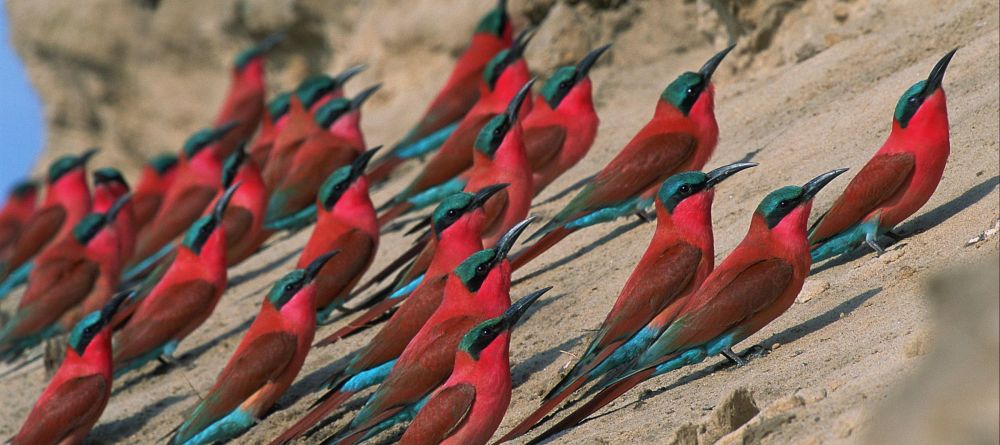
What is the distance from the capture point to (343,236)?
7.81 metres

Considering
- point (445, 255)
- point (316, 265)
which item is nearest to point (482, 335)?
point (445, 255)

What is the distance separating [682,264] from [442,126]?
4.37 meters

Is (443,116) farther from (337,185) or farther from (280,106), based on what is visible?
(280,106)

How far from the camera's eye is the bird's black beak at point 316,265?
22.7 feet

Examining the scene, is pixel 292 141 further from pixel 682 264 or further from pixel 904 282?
pixel 904 282

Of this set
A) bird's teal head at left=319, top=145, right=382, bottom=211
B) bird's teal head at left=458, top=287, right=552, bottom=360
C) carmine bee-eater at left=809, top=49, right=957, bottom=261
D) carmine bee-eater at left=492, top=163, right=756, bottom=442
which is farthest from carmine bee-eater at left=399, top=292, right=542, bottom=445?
bird's teal head at left=319, top=145, right=382, bottom=211

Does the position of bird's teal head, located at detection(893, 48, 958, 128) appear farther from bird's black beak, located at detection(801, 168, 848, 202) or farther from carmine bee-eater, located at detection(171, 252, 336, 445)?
carmine bee-eater, located at detection(171, 252, 336, 445)

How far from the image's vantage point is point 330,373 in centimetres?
713

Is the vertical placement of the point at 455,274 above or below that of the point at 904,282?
above

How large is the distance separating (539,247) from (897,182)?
1.72m

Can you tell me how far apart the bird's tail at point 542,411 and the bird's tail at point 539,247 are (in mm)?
1673

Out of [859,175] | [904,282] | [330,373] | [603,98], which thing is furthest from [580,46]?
[904,282]

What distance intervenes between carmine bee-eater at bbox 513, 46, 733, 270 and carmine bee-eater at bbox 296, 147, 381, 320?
921 millimetres

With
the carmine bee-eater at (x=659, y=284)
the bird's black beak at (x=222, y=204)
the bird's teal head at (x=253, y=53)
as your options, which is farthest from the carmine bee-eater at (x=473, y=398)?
the bird's teal head at (x=253, y=53)
